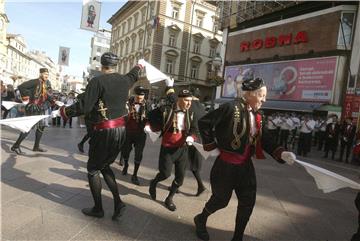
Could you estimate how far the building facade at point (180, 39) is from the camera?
44.4m

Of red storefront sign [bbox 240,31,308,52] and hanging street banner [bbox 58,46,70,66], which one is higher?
red storefront sign [bbox 240,31,308,52]

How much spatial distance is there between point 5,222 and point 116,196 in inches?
49.6

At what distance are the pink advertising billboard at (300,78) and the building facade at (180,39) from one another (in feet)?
61.9

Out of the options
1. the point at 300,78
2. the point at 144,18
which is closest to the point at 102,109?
the point at 300,78

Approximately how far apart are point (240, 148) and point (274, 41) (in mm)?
22974

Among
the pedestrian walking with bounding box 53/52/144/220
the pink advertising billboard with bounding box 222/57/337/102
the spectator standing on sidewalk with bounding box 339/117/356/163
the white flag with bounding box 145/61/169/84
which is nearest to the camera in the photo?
the pedestrian walking with bounding box 53/52/144/220

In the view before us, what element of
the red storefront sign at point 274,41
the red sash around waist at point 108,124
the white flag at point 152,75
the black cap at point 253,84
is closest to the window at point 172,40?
the red storefront sign at point 274,41

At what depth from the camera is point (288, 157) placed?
3766 mm

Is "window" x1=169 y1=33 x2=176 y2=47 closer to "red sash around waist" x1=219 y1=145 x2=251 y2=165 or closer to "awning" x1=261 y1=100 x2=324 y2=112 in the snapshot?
"awning" x1=261 y1=100 x2=324 y2=112

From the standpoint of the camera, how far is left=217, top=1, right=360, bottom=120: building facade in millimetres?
20000

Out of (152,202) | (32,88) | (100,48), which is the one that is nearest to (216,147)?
(152,202)

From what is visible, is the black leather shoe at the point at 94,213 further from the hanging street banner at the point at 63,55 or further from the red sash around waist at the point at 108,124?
the hanging street banner at the point at 63,55

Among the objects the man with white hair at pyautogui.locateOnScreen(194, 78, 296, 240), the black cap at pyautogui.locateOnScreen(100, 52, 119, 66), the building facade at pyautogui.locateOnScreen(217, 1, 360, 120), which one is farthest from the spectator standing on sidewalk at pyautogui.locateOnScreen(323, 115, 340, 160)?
the black cap at pyautogui.locateOnScreen(100, 52, 119, 66)

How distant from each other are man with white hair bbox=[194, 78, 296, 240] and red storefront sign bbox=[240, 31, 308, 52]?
67.5 feet
